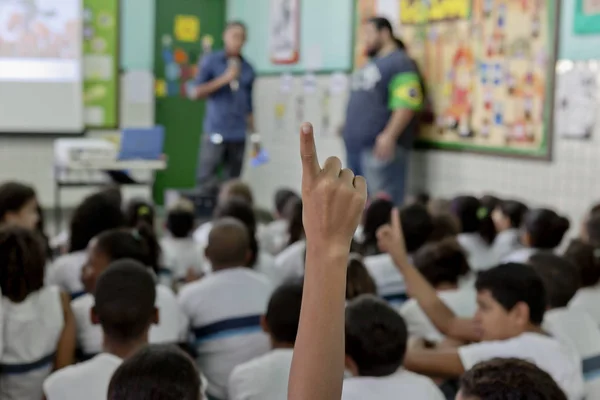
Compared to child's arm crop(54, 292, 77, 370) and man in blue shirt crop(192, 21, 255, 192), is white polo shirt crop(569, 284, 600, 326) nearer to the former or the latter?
child's arm crop(54, 292, 77, 370)

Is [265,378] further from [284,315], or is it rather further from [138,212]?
[138,212]

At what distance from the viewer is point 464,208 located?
3805mm

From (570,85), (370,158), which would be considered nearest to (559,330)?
(570,85)

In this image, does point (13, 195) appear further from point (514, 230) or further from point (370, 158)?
point (370, 158)

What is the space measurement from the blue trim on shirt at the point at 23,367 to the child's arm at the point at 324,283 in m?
1.61

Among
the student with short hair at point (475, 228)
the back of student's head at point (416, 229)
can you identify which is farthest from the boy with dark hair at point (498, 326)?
the student with short hair at point (475, 228)

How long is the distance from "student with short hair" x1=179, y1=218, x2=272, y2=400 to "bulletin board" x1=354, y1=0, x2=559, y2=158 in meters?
2.57

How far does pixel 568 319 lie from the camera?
236 cm

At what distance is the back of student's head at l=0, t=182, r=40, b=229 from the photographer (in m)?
3.41

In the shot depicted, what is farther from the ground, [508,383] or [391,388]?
[508,383]

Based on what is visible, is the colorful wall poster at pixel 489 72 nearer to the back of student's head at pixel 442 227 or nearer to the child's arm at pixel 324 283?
the back of student's head at pixel 442 227

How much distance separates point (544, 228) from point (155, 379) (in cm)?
216

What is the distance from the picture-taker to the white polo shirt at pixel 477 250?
3596 millimetres

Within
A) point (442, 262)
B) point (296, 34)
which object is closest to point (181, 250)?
point (442, 262)
